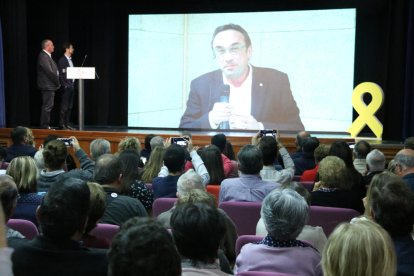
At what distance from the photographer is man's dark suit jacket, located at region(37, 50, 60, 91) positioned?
347 inches

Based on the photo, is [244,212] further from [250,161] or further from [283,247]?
[283,247]

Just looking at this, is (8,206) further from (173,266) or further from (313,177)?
(313,177)

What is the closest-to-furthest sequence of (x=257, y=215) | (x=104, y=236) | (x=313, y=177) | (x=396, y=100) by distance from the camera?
1. (x=104, y=236)
2. (x=257, y=215)
3. (x=313, y=177)
4. (x=396, y=100)

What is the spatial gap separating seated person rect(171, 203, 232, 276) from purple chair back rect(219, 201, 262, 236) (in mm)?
1534

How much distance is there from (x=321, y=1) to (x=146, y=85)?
3.34 metres

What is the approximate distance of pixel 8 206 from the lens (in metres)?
2.54

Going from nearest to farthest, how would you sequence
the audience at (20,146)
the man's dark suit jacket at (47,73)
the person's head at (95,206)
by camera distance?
the person's head at (95,206) < the audience at (20,146) < the man's dark suit jacket at (47,73)

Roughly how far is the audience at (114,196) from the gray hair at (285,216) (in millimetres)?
936

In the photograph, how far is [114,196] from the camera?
3188 millimetres

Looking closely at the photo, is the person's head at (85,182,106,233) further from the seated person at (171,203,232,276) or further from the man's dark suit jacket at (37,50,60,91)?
the man's dark suit jacket at (37,50,60,91)

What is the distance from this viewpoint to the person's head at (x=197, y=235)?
190 cm

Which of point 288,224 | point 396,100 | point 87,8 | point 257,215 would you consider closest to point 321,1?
point 396,100

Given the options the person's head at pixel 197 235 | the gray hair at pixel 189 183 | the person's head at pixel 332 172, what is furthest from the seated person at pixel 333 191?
the person's head at pixel 197 235

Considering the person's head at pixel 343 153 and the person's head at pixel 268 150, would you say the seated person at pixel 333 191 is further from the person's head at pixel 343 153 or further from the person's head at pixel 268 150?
the person's head at pixel 268 150
